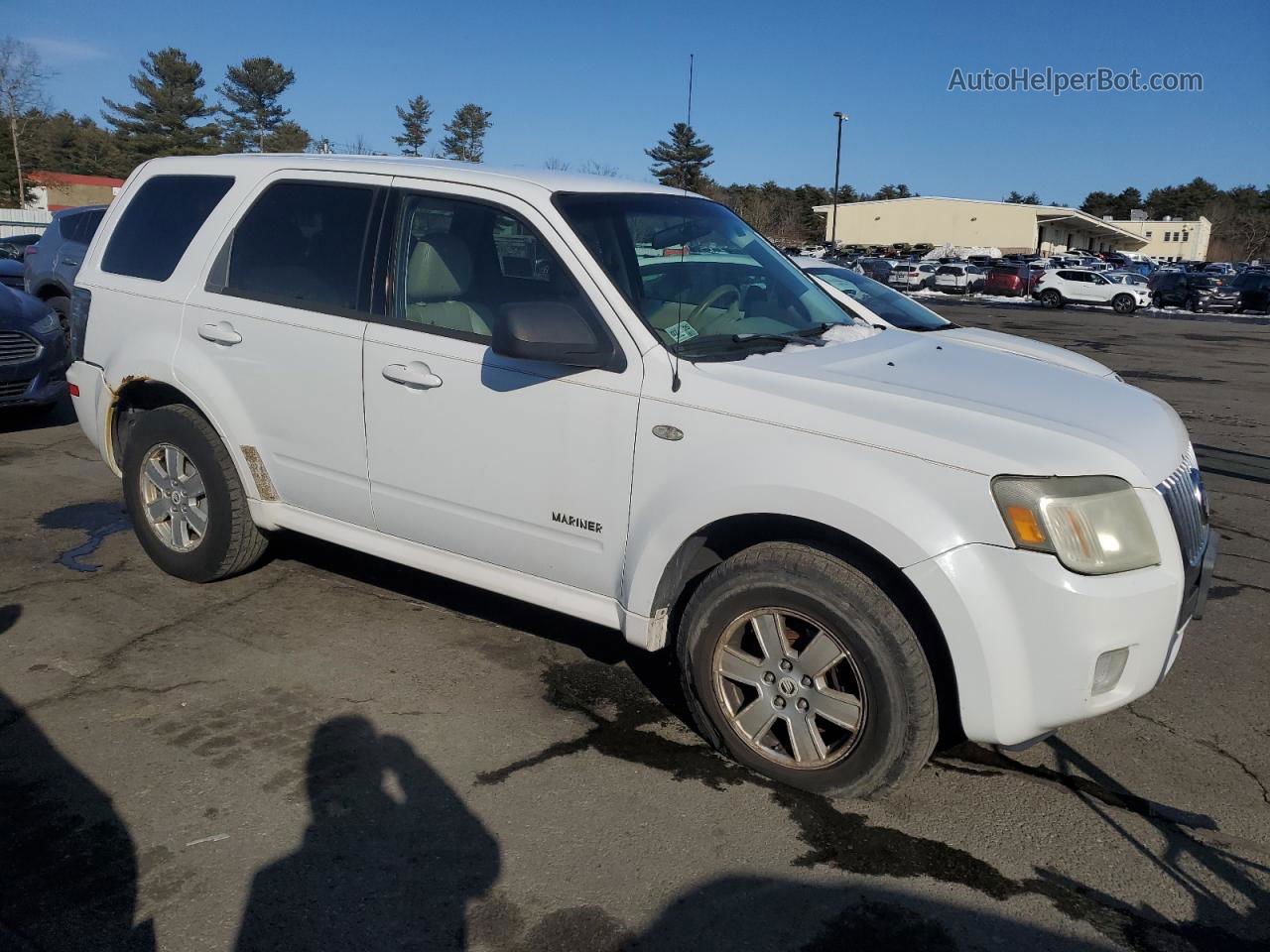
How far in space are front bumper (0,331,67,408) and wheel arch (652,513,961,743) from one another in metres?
7.19

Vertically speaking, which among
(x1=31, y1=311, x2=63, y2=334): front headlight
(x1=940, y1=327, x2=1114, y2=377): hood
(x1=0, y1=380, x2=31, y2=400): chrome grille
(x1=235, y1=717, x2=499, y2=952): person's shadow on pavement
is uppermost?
(x1=940, y1=327, x2=1114, y2=377): hood

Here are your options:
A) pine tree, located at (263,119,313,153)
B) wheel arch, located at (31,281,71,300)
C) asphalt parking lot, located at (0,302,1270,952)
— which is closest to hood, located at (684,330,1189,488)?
asphalt parking lot, located at (0,302,1270,952)

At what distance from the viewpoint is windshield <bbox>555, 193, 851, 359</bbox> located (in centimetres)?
386

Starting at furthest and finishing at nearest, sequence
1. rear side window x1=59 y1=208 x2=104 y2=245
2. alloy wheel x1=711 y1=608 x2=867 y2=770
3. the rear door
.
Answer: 1. rear side window x1=59 y1=208 x2=104 y2=245
2. the rear door
3. alloy wheel x1=711 y1=608 x2=867 y2=770

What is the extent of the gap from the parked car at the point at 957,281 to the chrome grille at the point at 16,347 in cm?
4593

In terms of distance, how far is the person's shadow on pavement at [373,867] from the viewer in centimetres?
277

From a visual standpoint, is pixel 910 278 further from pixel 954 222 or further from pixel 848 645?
pixel 954 222

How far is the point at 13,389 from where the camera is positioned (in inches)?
346

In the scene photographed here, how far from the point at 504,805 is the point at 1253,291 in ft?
135

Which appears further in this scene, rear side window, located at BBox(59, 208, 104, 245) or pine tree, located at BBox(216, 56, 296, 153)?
pine tree, located at BBox(216, 56, 296, 153)

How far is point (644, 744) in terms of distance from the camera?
3.84 metres

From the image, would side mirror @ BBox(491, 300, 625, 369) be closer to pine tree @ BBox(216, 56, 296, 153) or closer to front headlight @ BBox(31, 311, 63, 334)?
front headlight @ BBox(31, 311, 63, 334)

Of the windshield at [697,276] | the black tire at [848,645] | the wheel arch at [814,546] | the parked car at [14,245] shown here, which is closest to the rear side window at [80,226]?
the parked car at [14,245]

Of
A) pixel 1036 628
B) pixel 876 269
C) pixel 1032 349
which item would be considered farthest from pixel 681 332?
pixel 876 269
